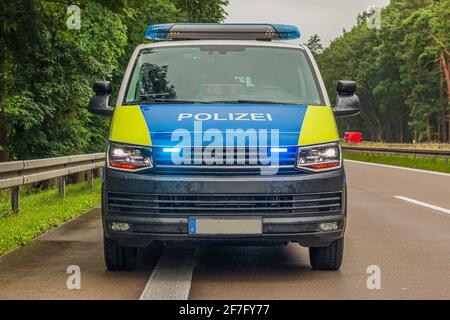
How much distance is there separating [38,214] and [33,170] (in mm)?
1105

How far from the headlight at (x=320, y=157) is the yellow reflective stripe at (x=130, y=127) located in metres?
1.24

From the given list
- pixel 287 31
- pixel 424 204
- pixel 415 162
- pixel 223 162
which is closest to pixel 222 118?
pixel 223 162

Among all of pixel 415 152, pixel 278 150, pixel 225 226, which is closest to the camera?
pixel 225 226

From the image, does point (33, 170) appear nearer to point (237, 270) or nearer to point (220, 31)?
point (220, 31)

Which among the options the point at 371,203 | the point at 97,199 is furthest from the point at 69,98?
the point at 371,203

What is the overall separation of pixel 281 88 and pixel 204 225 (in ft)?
6.04

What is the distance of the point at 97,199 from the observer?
1491cm

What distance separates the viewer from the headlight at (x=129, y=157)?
6.63 metres

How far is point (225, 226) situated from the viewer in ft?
21.2

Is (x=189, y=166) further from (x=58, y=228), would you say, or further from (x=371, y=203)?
(x=371, y=203)

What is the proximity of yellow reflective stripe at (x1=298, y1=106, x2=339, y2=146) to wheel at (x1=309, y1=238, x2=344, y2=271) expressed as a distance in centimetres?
92

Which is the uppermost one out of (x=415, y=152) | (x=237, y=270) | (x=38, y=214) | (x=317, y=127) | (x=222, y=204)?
(x=317, y=127)

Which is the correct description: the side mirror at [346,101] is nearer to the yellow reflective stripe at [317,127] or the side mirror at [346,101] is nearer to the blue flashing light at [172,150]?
the yellow reflective stripe at [317,127]

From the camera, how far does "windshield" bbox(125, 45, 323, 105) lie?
7.53 m
